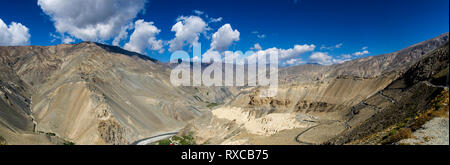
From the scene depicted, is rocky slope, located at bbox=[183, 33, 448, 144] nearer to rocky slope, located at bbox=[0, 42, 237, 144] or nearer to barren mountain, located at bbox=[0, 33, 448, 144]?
barren mountain, located at bbox=[0, 33, 448, 144]

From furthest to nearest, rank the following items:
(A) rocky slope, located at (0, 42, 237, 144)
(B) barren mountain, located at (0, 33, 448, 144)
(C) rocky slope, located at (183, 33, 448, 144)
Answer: (A) rocky slope, located at (0, 42, 237, 144), (B) barren mountain, located at (0, 33, 448, 144), (C) rocky slope, located at (183, 33, 448, 144)

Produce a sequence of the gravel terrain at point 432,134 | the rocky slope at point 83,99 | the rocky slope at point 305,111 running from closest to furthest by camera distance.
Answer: the gravel terrain at point 432,134 → the rocky slope at point 305,111 → the rocky slope at point 83,99

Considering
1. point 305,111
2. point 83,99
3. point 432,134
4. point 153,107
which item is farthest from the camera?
point 153,107

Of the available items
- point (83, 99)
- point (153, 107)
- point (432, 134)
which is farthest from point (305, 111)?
point (83, 99)

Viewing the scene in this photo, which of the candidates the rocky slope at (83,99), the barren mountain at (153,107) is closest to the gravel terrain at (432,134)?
the barren mountain at (153,107)

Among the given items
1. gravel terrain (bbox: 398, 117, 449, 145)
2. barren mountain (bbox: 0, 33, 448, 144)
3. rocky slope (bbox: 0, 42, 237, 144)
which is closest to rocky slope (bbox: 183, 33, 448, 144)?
barren mountain (bbox: 0, 33, 448, 144)

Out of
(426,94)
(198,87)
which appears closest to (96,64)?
(198,87)

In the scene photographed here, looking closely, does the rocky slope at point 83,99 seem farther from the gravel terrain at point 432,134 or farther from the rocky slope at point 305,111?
the gravel terrain at point 432,134

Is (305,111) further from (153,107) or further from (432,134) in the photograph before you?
(153,107)

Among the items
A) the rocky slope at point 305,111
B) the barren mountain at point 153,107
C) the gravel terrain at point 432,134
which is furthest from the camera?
the barren mountain at point 153,107

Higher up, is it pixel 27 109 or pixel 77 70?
pixel 77 70

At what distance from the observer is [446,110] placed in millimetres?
12578
